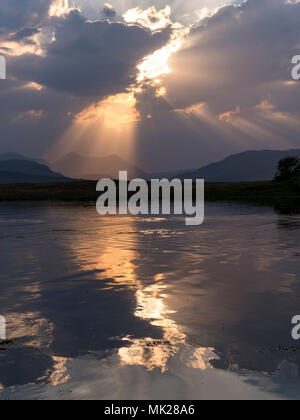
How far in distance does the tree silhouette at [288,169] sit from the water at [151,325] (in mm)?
101656

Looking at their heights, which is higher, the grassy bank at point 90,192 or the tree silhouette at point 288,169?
the tree silhouette at point 288,169

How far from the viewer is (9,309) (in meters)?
12.5

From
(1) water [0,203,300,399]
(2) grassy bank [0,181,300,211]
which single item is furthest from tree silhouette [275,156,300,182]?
(1) water [0,203,300,399]

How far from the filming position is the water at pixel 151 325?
795 cm

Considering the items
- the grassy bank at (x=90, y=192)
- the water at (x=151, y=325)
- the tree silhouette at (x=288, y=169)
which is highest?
the tree silhouette at (x=288, y=169)

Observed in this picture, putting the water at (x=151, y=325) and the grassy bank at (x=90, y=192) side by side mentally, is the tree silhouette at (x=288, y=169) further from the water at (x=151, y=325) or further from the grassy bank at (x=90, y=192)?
the water at (x=151, y=325)

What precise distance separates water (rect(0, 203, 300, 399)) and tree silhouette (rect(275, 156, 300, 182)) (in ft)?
334

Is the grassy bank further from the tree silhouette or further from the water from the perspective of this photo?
the water

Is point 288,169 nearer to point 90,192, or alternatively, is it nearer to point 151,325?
point 90,192

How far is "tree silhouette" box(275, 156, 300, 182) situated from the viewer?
11853 cm

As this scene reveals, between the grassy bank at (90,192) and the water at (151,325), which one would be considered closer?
the water at (151,325)

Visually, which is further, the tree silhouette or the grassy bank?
the tree silhouette

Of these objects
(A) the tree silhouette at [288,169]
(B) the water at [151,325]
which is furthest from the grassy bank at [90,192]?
(B) the water at [151,325]
